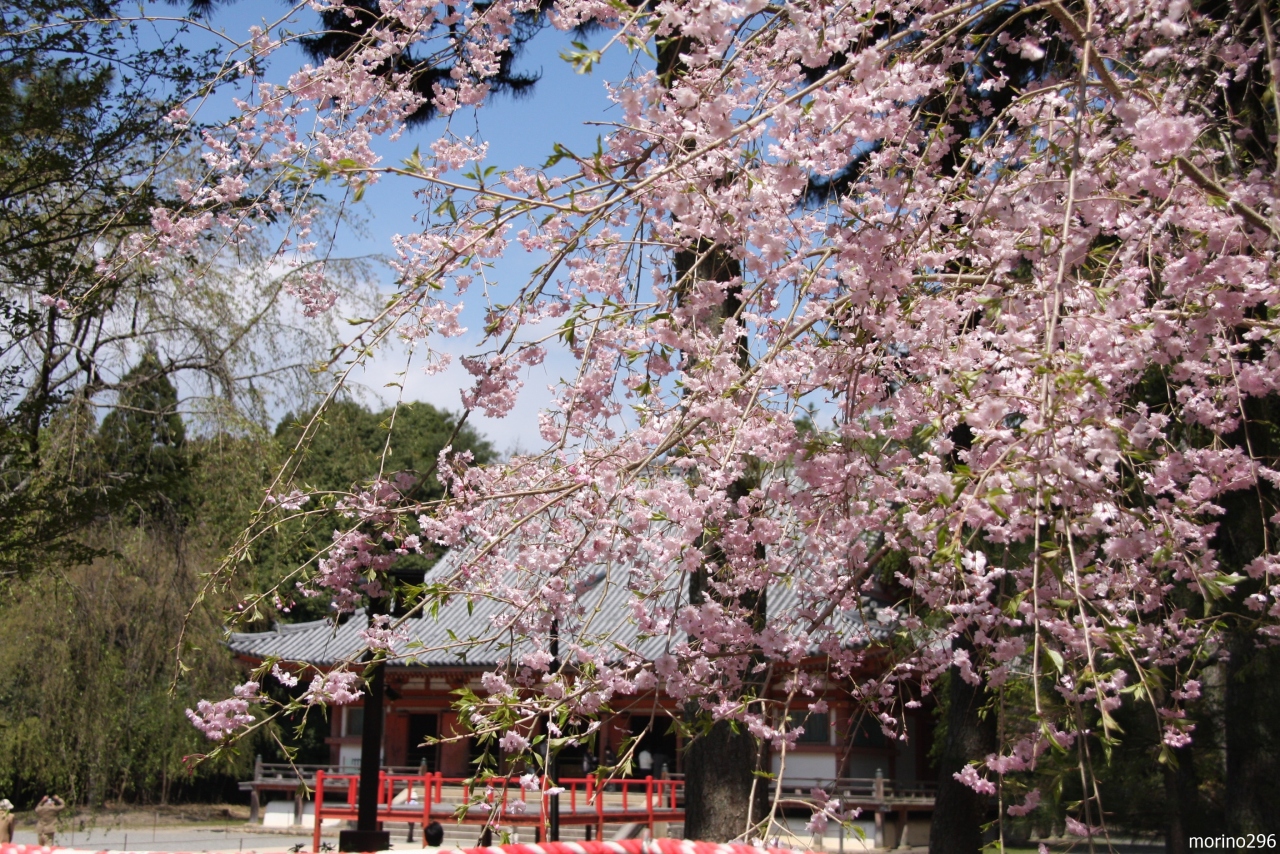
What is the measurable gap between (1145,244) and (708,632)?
1.50 metres

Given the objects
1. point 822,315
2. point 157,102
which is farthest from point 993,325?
point 157,102

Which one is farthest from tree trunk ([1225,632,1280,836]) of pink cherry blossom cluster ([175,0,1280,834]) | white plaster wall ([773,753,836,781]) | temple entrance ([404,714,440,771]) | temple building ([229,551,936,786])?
temple entrance ([404,714,440,771])

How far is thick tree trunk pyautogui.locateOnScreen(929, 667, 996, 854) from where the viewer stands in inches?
213

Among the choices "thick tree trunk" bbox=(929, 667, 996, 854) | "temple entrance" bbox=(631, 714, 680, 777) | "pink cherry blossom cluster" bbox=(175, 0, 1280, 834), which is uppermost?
"pink cherry blossom cluster" bbox=(175, 0, 1280, 834)

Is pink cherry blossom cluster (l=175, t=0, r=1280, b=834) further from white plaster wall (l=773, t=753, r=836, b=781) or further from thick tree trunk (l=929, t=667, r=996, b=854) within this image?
white plaster wall (l=773, t=753, r=836, b=781)

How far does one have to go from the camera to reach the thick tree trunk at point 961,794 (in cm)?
542

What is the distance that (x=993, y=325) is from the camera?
2572 millimetres

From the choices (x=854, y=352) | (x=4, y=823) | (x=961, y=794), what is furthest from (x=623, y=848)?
(x=4, y=823)

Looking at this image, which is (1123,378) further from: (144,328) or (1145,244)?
(144,328)

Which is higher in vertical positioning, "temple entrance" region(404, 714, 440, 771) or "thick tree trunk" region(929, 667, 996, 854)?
"thick tree trunk" region(929, 667, 996, 854)

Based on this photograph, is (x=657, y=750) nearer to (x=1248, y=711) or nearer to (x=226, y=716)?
(x=1248, y=711)

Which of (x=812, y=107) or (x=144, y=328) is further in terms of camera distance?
(x=144, y=328)

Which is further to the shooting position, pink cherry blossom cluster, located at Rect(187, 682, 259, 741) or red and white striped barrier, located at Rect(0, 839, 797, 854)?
pink cherry blossom cluster, located at Rect(187, 682, 259, 741)

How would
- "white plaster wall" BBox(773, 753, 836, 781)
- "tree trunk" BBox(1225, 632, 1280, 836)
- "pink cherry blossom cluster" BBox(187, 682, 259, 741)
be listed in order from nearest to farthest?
1. "pink cherry blossom cluster" BBox(187, 682, 259, 741)
2. "tree trunk" BBox(1225, 632, 1280, 836)
3. "white plaster wall" BBox(773, 753, 836, 781)
